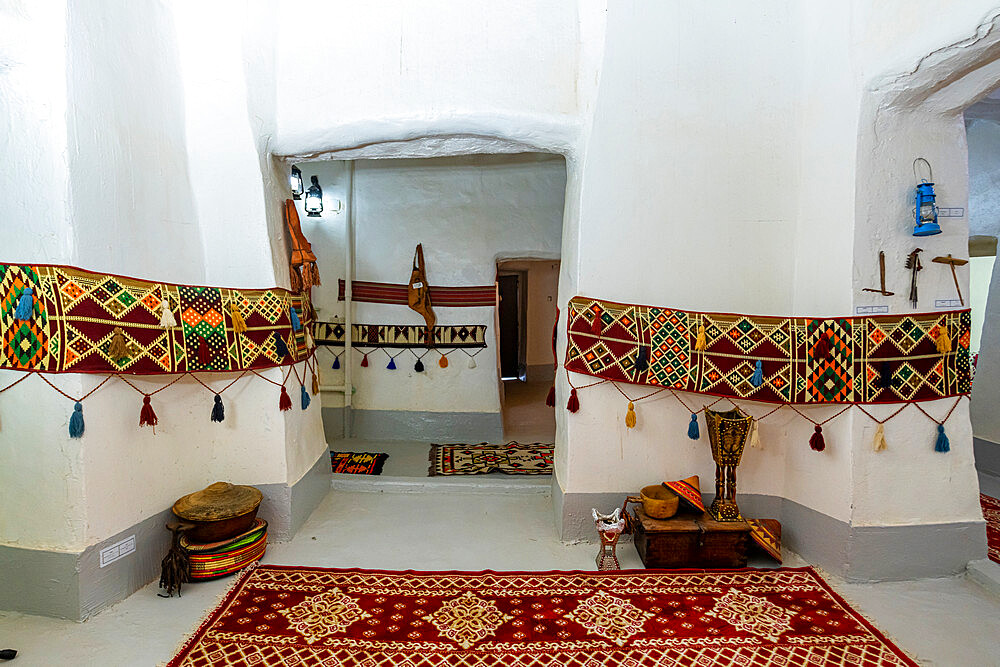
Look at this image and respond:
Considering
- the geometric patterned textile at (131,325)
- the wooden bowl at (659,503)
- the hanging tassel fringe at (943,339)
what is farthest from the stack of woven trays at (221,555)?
the hanging tassel fringe at (943,339)

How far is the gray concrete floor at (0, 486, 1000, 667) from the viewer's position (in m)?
2.23

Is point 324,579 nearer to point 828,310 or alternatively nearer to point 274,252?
point 274,252

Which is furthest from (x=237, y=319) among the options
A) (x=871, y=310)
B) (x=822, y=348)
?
(x=871, y=310)

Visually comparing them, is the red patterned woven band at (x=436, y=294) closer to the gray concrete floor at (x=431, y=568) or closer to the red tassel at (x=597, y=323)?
the gray concrete floor at (x=431, y=568)

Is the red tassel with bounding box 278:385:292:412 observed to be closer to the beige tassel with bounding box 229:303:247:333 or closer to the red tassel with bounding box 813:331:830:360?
the beige tassel with bounding box 229:303:247:333

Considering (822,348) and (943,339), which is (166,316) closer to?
(822,348)

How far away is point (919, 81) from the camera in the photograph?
2482mm

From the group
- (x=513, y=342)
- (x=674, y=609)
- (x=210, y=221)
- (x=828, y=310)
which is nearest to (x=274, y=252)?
(x=210, y=221)

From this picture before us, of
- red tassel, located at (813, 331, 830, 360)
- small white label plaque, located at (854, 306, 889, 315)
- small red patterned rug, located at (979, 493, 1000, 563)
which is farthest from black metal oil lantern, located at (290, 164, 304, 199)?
small red patterned rug, located at (979, 493, 1000, 563)

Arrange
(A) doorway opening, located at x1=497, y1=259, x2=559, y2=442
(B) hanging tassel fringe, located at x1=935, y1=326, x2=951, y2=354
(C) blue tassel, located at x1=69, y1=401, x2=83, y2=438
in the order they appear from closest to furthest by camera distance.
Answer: (C) blue tassel, located at x1=69, y1=401, x2=83, y2=438, (B) hanging tassel fringe, located at x1=935, y1=326, x2=951, y2=354, (A) doorway opening, located at x1=497, y1=259, x2=559, y2=442

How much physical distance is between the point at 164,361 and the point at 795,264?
339cm

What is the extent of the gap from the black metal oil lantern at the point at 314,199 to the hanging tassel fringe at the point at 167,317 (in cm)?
258

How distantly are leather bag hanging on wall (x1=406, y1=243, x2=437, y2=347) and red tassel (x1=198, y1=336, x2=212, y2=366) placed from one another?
2.60 meters

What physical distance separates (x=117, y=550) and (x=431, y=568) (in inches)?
58.3
